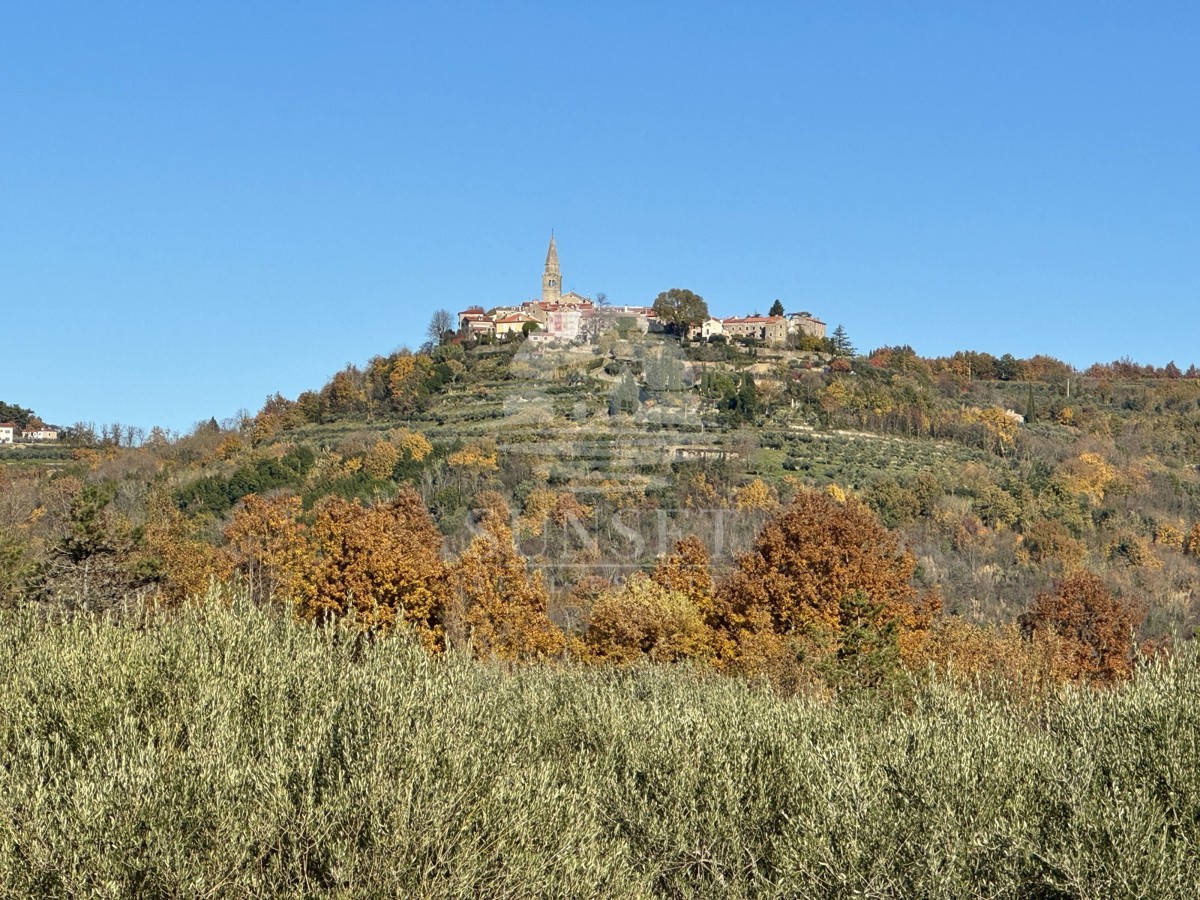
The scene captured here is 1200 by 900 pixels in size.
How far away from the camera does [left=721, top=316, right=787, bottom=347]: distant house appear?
140 m

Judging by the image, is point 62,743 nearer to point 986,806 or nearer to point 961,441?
point 986,806

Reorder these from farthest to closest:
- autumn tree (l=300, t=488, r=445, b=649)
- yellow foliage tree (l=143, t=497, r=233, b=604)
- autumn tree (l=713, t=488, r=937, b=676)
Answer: yellow foliage tree (l=143, t=497, r=233, b=604)
autumn tree (l=713, t=488, r=937, b=676)
autumn tree (l=300, t=488, r=445, b=649)

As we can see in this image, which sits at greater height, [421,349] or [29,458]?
[421,349]

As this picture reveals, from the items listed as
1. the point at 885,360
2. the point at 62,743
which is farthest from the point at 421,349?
the point at 62,743

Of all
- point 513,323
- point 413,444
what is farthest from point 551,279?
point 413,444

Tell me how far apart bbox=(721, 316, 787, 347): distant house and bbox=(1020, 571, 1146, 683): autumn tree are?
92.4m

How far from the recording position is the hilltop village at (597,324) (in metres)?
134

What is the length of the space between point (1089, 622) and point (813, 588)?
16708 mm

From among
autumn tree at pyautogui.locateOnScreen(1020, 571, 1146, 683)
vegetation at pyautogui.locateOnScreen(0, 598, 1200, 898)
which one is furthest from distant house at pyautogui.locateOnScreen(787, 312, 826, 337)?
vegetation at pyautogui.locateOnScreen(0, 598, 1200, 898)

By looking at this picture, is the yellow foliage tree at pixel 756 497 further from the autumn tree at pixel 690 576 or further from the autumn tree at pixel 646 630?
the autumn tree at pixel 646 630

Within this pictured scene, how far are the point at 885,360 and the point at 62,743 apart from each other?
135 m

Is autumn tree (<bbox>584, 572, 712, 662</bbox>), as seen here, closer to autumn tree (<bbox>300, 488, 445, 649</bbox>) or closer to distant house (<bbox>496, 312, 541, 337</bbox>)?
autumn tree (<bbox>300, 488, 445, 649</bbox>)

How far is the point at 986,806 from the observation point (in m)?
11.1

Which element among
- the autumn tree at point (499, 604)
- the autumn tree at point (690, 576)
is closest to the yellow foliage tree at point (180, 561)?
the autumn tree at point (499, 604)
